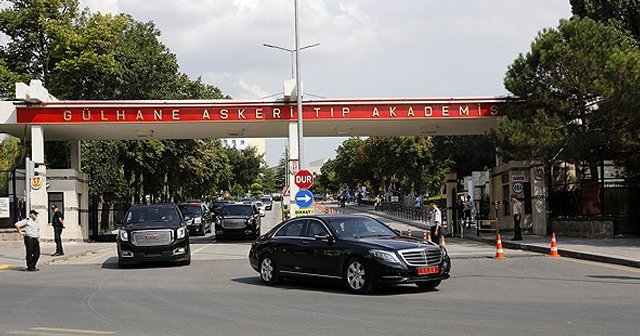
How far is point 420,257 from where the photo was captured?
45.4 ft

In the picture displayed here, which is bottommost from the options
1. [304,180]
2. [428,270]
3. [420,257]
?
[428,270]

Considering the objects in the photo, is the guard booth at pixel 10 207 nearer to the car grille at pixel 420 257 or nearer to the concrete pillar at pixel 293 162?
the concrete pillar at pixel 293 162

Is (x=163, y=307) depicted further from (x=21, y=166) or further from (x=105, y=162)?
(x=105, y=162)

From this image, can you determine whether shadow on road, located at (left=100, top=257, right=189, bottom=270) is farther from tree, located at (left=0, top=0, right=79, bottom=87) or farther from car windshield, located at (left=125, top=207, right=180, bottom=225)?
tree, located at (left=0, top=0, right=79, bottom=87)

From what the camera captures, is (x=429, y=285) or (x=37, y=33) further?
(x=37, y=33)

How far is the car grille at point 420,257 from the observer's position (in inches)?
541

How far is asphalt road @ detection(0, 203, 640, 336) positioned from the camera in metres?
10.5

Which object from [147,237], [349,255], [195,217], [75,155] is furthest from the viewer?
[195,217]

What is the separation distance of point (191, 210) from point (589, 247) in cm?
2360

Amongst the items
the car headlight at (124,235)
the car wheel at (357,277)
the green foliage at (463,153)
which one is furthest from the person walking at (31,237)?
the green foliage at (463,153)

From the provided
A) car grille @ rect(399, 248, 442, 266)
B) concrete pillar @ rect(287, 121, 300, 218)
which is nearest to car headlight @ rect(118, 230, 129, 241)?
concrete pillar @ rect(287, 121, 300, 218)

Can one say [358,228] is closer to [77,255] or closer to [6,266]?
[6,266]

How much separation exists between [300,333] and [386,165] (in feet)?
195

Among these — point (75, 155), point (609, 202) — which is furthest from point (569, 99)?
point (75, 155)
